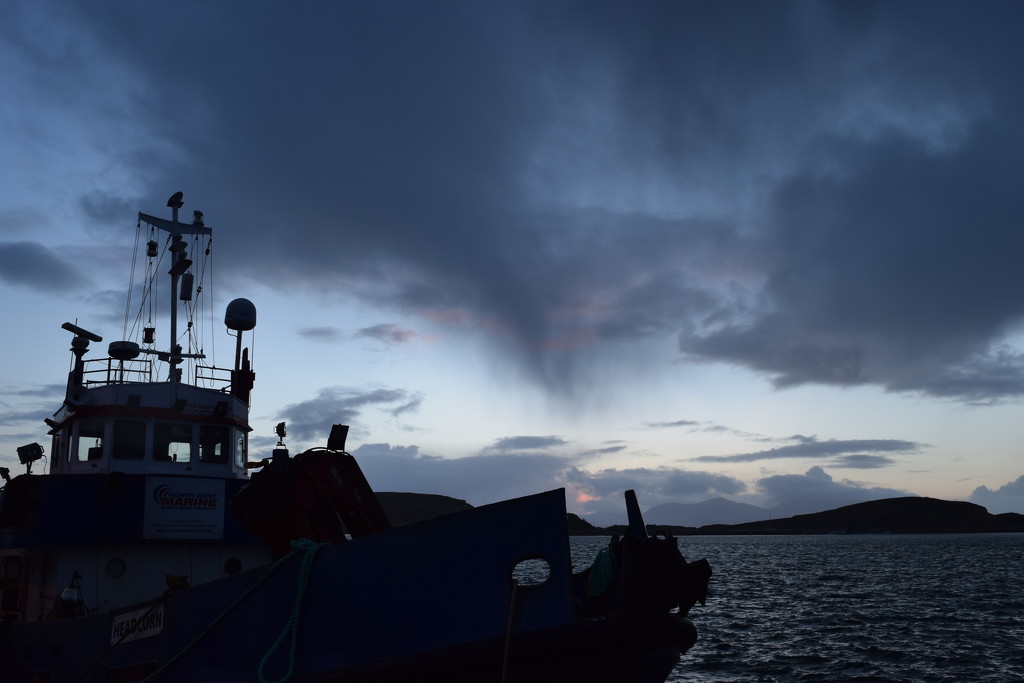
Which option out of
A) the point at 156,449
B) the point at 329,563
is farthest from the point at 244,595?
the point at 156,449

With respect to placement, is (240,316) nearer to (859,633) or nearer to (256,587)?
(256,587)

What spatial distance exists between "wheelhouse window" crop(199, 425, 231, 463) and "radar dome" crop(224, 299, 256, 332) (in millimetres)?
2502

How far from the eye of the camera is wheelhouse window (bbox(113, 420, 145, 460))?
42.9 ft

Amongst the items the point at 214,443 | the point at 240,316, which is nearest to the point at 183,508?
the point at 214,443

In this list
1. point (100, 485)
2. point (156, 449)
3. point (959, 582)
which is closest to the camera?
point (100, 485)

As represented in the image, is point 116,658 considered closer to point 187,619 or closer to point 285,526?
point 187,619

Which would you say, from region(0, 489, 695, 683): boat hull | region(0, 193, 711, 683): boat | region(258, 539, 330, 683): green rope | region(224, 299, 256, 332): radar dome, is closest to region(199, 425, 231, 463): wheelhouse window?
region(0, 193, 711, 683): boat

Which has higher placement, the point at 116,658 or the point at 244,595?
the point at 244,595

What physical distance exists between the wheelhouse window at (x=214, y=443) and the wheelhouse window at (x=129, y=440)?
0.97m

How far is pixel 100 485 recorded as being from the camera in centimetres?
1203

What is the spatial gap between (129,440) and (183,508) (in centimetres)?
174

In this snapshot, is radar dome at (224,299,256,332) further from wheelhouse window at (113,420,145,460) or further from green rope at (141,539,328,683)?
green rope at (141,539,328,683)

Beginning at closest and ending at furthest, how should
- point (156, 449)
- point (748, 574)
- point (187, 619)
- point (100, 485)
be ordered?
point (187, 619), point (100, 485), point (156, 449), point (748, 574)

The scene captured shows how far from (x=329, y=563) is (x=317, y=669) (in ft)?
3.58
